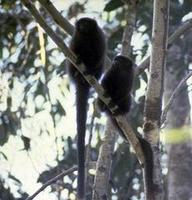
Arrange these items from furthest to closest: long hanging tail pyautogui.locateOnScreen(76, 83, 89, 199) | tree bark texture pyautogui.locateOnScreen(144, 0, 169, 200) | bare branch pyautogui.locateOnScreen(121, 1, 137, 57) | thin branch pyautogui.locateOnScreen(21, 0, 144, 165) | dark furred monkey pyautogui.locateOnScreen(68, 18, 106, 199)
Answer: bare branch pyautogui.locateOnScreen(121, 1, 137, 57) < dark furred monkey pyautogui.locateOnScreen(68, 18, 106, 199) < long hanging tail pyautogui.locateOnScreen(76, 83, 89, 199) < tree bark texture pyautogui.locateOnScreen(144, 0, 169, 200) < thin branch pyautogui.locateOnScreen(21, 0, 144, 165)

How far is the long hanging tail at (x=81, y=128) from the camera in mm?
3371

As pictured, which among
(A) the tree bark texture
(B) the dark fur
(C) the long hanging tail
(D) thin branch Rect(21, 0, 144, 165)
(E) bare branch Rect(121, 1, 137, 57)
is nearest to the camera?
(D) thin branch Rect(21, 0, 144, 165)

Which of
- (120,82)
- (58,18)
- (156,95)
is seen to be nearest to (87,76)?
(156,95)

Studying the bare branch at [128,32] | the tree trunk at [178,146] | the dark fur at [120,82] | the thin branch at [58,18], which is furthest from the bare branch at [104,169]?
the tree trunk at [178,146]

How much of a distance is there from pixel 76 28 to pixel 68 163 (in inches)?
129

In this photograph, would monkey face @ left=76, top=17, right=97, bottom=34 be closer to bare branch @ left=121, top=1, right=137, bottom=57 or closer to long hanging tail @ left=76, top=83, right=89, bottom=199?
bare branch @ left=121, top=1, right=137, bottom=57

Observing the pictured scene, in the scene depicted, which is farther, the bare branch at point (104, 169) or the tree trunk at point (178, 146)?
the tree trunk at point (178, 146)

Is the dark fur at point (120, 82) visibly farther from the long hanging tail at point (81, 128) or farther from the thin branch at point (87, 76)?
the thin branch at point (87, 76)

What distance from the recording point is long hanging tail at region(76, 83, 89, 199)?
11.1 ft

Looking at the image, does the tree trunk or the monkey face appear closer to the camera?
the monkey face

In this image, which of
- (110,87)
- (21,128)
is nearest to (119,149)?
(21,128)

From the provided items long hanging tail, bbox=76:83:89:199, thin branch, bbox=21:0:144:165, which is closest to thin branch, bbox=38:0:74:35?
long hanging tail, bbox=76:83:89:199

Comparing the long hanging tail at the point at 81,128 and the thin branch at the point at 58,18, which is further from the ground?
the thin branch at the point at 58,18

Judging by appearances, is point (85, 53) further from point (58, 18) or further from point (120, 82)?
point (58, 18)
